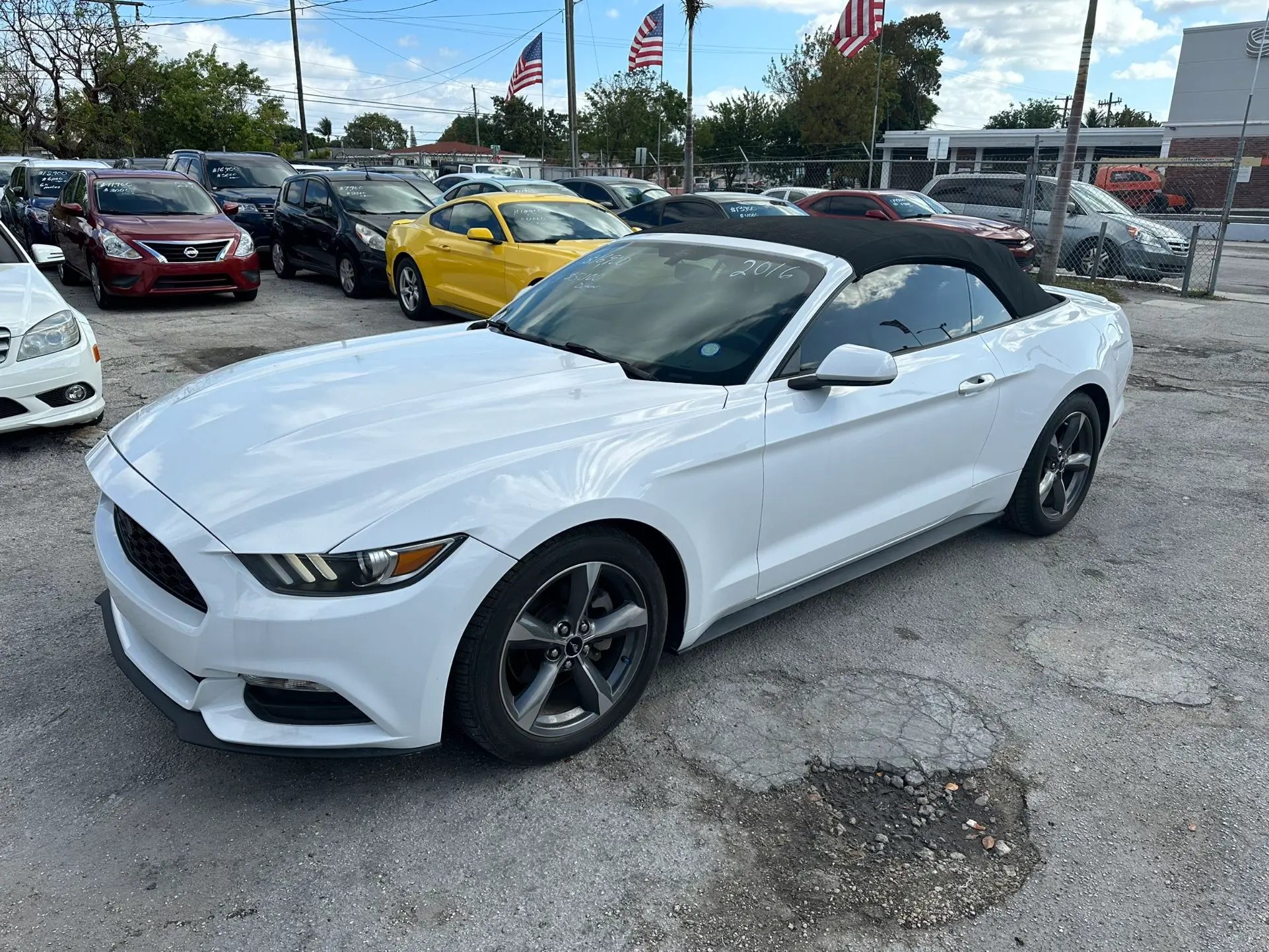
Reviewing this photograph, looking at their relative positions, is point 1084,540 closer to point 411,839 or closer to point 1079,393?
point 1079,393

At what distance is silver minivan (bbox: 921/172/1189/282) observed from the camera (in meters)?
15.5

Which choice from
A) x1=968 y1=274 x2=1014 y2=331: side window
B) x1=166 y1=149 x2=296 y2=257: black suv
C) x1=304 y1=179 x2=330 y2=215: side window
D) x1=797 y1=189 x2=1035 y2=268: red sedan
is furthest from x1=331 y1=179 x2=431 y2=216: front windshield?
x1=968 y1=274 x2=1014 y2=331: side window

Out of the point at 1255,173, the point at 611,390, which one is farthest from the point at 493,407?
the point at 1255,173

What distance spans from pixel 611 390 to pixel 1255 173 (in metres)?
38.4

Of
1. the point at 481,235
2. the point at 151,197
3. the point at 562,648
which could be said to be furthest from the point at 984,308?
the point at 151,197

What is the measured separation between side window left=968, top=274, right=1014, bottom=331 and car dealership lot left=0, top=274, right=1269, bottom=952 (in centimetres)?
114

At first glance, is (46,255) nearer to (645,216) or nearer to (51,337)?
(51,337)

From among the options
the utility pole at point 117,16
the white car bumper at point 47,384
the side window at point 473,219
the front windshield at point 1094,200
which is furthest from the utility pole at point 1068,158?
the utility pole at point 117,16

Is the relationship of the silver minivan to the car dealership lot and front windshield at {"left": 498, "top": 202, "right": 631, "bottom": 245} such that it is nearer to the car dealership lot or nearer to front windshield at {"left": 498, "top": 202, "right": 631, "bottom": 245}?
front windshield at {"left": 498, "top": 202, "right": 631, "bottom": 245}

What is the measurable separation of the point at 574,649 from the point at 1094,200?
16807 mm

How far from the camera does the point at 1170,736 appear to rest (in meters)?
3.11

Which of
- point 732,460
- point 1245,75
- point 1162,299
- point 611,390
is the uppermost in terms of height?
point 1245,75

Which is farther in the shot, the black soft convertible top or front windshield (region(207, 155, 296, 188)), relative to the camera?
front windshield (region(207, 155, 296, 188))

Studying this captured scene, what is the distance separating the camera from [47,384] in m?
5.52
